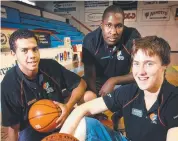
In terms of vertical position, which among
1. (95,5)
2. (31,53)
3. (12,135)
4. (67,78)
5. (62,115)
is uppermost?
(95,5)

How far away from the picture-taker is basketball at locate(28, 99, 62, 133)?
1.46m

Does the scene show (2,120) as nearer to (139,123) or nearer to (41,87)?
(41,87)

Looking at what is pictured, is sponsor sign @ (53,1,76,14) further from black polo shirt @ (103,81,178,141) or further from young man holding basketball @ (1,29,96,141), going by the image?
black polo shirt @ (103,81,178,141)

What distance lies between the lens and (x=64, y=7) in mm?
7520

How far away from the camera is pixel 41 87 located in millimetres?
1576

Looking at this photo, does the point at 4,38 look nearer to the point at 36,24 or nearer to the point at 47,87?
the point at 47,87

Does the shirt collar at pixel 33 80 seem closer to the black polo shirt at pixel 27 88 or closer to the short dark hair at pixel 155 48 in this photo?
the black polo shirt at pixel 27 88

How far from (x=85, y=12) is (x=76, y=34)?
98 cm

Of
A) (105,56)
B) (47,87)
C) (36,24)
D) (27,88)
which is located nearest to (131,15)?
(36,24)

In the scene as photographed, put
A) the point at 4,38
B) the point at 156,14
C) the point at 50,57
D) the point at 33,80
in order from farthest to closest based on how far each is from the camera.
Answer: the point at 156,14
the point at 50,57
the point at 4,38
the point at 33,80

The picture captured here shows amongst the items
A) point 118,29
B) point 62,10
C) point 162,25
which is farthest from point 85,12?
point 118,29

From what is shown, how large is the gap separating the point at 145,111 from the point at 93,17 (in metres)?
6.37

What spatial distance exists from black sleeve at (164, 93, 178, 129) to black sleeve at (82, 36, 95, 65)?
1205mm

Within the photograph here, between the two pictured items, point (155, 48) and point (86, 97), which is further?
point (86, 97)
